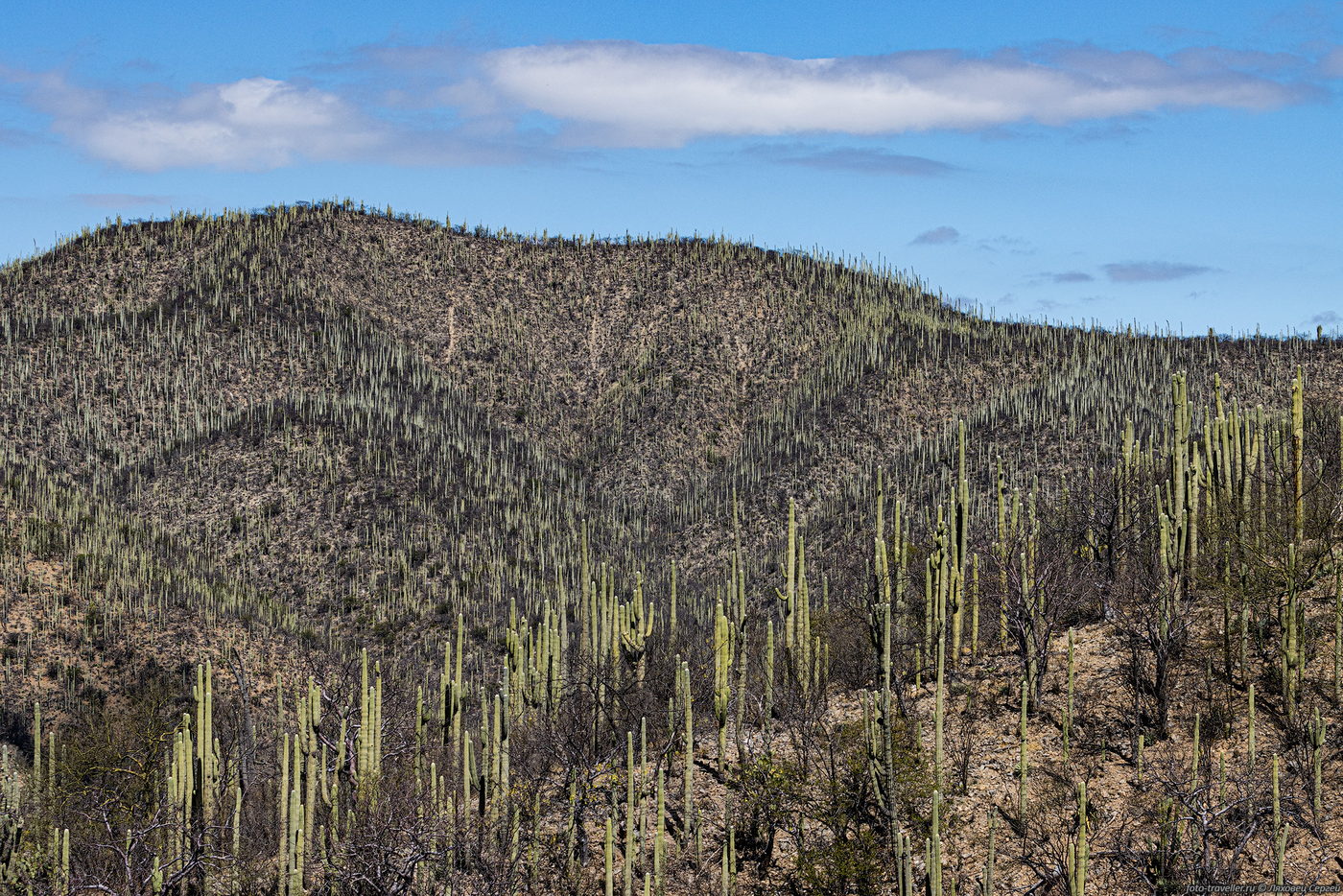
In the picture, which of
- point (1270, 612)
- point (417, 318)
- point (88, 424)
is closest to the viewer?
point (1270, 612)

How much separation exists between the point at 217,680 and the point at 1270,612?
94.5ft

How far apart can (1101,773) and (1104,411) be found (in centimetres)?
3218

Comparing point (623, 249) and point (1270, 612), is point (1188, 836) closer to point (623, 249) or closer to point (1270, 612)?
point (1270, 612)

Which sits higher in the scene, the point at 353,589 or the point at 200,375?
the point at 200,375

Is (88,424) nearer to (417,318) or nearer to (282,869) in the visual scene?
(417,318)

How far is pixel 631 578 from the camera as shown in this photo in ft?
153

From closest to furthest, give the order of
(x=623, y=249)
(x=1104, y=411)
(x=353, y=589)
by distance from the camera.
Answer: (x=353, y=589), (x=1104, y=411), (x=623, y=249)

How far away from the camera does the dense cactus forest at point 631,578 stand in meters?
18.3

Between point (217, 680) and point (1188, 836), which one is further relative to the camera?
point (217, 680)

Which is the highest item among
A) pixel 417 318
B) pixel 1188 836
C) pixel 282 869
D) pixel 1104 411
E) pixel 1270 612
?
pixel 417 318

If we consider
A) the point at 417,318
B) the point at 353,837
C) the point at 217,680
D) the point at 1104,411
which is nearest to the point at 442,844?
the point at 353,837

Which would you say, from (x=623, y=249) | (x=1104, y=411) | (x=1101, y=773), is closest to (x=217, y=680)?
(x=1101, y=773)

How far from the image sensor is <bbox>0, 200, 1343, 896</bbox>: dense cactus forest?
60.0ft

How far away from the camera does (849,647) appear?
28422 millimetres
